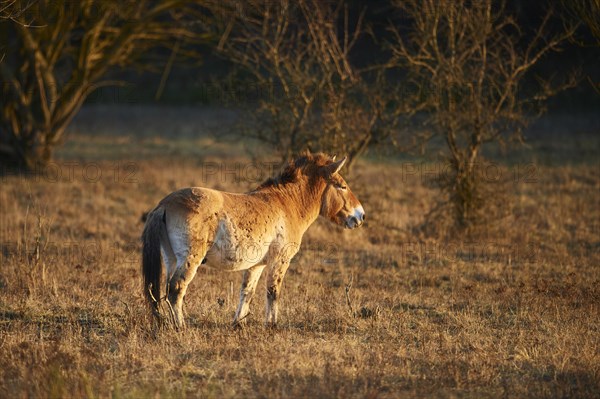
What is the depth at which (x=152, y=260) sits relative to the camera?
774 centimetres

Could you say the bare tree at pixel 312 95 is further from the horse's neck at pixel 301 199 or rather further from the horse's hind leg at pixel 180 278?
the horse's hind leg at pixel 180 278

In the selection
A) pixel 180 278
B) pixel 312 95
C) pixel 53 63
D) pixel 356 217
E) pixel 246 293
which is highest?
pixel 312 95

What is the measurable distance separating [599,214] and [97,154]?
1739cm

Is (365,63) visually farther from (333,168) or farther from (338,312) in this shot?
(338,312)

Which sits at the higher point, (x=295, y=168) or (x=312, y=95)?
(x=312, y=95)

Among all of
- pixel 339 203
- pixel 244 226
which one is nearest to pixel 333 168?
pixel 339 203

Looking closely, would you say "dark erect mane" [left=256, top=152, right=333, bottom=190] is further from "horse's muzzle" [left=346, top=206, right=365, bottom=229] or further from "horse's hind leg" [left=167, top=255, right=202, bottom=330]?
"horse's hind leg" [left=167, top=255, right=202, bottom=330]

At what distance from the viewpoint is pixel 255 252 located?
8344 mm

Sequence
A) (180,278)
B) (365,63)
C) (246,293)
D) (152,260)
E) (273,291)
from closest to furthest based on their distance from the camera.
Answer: (152,260)
(180,278)
(273,291)
(246,293)
(365,63)

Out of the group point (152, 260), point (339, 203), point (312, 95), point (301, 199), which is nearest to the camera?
point (152, 260)

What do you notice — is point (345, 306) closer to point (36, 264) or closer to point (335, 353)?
point (335, 353)

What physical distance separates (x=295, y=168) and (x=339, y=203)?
742mm

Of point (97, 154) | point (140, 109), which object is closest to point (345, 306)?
point (97, 154)

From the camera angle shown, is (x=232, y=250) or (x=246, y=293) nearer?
(x=232, y=250)
